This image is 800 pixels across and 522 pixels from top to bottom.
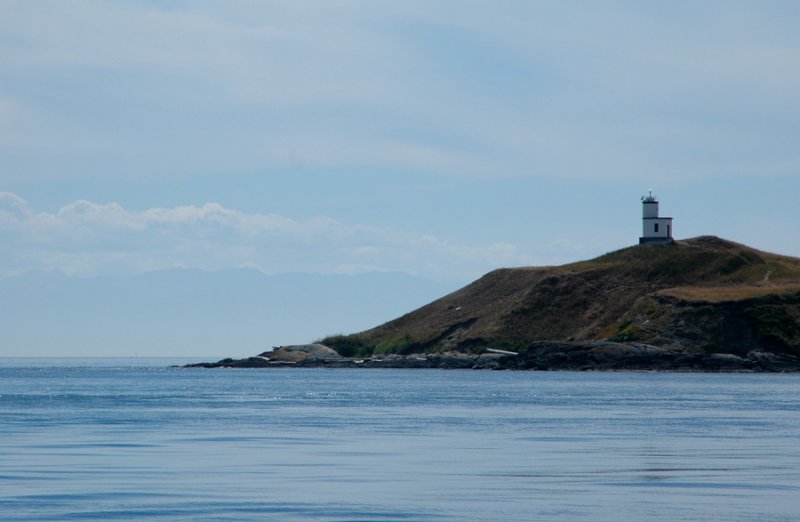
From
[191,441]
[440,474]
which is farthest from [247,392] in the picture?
[440,474]

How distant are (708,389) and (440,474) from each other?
7612 centimetres

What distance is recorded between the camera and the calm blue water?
30.8 m

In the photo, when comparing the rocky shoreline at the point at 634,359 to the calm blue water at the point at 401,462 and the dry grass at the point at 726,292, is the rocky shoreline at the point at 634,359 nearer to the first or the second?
the dry grass at the point at 726,292

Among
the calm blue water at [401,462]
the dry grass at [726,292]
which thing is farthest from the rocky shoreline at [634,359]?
the calm blue water at [401,462]

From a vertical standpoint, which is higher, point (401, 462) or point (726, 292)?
point (726, 292)

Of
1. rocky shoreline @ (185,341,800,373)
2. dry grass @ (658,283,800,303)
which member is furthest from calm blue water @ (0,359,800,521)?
dry grass @ (658,283,800,303)

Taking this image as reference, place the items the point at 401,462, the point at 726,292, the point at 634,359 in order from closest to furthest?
the point at 401,462, the point at 634,359, the point at 726,292

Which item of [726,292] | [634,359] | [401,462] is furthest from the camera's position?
[726,292]

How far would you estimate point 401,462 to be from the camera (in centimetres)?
4166

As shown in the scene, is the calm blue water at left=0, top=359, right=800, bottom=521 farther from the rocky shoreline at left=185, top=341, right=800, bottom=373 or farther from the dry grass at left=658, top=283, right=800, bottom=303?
the dry grass at left=658, top=283, right=800, bottom=303

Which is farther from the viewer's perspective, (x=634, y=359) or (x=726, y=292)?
(x=726, y=292)

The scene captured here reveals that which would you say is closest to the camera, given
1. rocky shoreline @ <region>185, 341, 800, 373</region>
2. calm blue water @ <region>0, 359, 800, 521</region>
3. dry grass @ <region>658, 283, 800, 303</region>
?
calm blue water @ <region>0, 359, 800, 521</region>

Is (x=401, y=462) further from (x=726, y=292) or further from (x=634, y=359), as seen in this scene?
(x=726, y=292)

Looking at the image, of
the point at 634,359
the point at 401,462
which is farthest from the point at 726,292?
the point at 401,462
